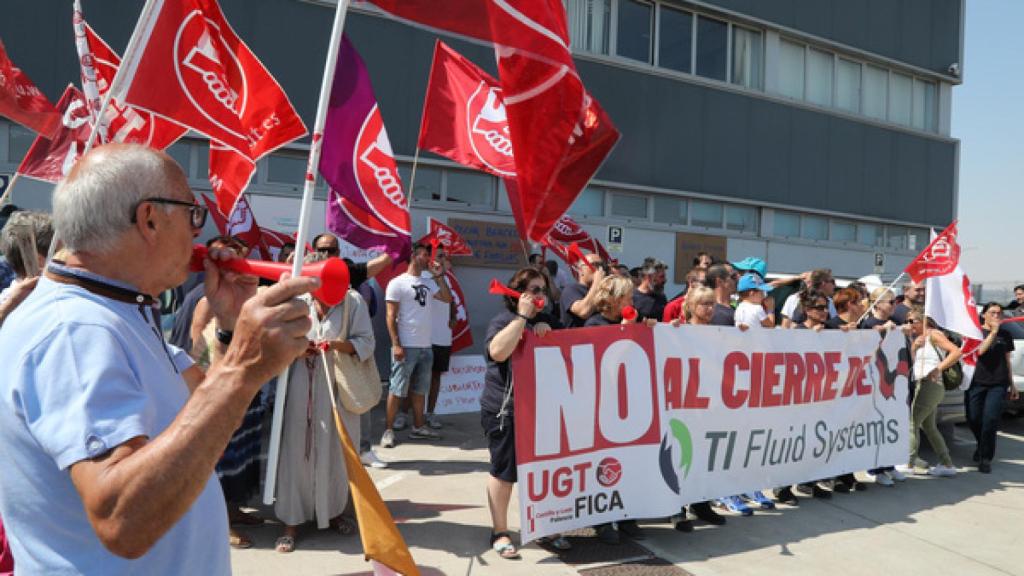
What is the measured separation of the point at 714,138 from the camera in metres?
14.0

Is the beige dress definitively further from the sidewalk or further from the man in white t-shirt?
the man in white t-shirt

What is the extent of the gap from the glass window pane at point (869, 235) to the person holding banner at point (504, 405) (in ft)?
46.8

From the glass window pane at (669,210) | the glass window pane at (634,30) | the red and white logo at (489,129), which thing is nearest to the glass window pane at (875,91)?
the glass window pane at (669,210)

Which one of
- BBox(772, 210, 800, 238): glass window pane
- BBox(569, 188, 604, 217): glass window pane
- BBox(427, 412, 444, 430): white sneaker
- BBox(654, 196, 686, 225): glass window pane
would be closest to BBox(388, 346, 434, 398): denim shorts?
BBox(427, 412, 444, 430): white sneaker

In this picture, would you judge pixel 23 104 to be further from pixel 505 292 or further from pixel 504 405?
pixel 504 405

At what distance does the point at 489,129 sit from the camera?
248 inches

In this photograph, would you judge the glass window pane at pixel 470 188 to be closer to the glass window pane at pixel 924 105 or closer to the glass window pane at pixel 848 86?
the glass window pane at pixel 848 86

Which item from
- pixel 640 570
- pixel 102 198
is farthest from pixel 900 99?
pixel 102 198

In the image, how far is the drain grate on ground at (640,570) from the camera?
14.0 feet

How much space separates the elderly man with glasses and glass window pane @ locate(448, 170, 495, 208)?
9707 mm

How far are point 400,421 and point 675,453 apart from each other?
147 inches

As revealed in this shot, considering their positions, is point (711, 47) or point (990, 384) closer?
point (990, 384)

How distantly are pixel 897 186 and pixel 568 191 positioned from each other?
54.3 feet

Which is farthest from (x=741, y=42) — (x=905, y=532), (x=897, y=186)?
(x=905, y=532)
